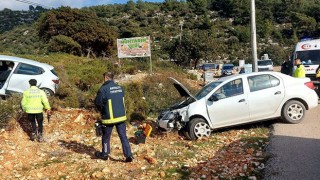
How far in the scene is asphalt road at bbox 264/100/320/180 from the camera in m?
6.15

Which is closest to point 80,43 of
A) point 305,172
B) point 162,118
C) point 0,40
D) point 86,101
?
point 0,40

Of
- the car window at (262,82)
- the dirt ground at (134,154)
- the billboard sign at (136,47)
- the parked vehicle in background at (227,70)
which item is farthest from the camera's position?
the parked vehicle in background at (227,70)

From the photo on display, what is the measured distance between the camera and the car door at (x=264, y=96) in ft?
31.0

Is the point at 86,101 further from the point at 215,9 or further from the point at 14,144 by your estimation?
the point at 215,9

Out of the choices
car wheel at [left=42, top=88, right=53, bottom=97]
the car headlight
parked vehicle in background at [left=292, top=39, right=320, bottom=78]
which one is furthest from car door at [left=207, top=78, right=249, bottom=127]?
parked vehicle in background at [left=292, top=39, right=320, bottom=78]

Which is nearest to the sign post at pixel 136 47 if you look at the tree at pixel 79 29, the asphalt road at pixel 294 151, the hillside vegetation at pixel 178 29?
the hillside vegetation at pixel 178 29

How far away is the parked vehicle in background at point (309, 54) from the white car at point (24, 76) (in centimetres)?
1034

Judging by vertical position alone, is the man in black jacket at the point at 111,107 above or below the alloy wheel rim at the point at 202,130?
above

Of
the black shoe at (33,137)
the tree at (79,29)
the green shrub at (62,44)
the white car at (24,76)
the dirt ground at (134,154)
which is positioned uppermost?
the tree at (79,29)

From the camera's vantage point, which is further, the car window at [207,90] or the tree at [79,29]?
the tree at [79,29]

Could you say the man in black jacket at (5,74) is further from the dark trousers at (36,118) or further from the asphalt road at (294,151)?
the asphalt road at (294,151)

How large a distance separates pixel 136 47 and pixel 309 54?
32.8 ft

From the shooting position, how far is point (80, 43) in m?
40.4

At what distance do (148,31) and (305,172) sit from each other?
210 feet
